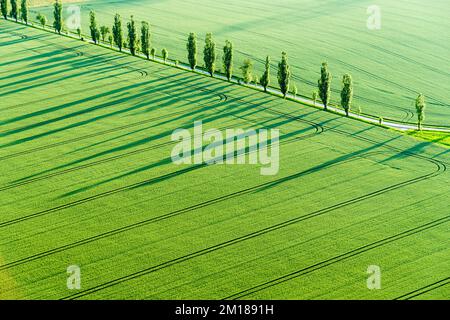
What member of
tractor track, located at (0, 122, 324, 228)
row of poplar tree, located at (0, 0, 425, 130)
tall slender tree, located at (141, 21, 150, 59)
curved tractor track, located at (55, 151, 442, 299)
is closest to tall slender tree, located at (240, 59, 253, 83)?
row of poplar tree, located at (0, 0, 425, 130)

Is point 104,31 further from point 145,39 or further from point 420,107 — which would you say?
point 420,107

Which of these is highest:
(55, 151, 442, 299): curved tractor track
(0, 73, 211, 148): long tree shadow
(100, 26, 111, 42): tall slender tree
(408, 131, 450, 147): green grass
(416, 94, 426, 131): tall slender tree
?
(100, 26, 111, 42): tall slender tree

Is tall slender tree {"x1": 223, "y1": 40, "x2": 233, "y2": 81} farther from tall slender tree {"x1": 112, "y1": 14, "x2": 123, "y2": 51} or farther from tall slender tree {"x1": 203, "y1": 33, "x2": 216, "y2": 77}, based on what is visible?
tall slender tree {"x1": 112, "y1": 14, "x2": 123, "y2": 51}

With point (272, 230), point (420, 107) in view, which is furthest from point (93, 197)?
point (420, 107)

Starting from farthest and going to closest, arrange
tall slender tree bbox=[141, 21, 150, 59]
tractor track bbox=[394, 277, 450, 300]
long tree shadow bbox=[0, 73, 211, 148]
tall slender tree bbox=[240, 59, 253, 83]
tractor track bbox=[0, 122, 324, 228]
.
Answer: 1. tall slender tree bbox=[141, 21, 150, 59]
2. tall slender tree bbox=[240, 59, 253, 83]
3. long tree shadow bbox=[0, 73, 211, 148]
4. tractor track bbox=[0, 122, 324, 228]
5. tractor track bbox=[394, 277, 450, 300]

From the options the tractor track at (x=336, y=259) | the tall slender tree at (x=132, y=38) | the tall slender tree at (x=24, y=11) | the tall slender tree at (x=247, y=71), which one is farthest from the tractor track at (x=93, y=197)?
the tall slender tree at (x=24, y=11)
